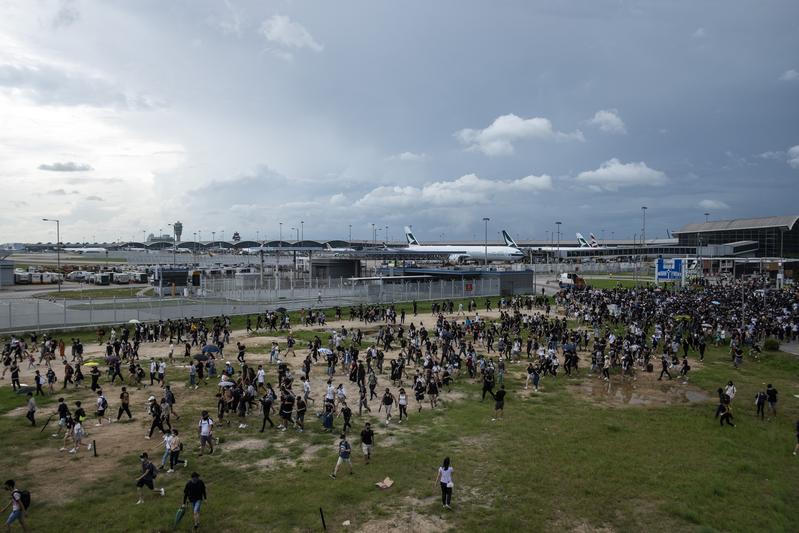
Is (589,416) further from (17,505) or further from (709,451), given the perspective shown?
(17,505)

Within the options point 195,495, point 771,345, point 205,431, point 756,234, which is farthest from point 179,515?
point 756,234

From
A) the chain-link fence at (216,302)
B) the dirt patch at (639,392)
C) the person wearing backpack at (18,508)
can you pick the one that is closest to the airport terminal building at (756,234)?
the chain-link fence at (216,302)

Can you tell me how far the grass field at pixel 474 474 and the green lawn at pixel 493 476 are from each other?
A: 44 millimetres

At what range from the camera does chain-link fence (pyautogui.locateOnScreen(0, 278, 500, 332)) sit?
35.0 m

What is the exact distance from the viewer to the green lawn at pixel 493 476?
11.6 metres

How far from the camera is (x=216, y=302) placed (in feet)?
143

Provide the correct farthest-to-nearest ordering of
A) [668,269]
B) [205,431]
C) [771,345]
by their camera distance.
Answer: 1. [668,269]
2. [771,345]
3. [205,431]

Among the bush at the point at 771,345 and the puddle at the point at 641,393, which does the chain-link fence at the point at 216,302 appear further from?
the bush at the point at 771,345

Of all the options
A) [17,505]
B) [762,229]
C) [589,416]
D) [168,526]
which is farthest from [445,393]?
[762,229]

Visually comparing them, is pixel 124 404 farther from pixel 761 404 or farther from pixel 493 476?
pixel 761 404

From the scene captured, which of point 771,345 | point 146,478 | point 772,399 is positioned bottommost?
point 771,345

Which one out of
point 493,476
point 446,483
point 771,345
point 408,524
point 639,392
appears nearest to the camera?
point 408,524

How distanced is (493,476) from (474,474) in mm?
494

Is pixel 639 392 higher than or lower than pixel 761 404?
lower
